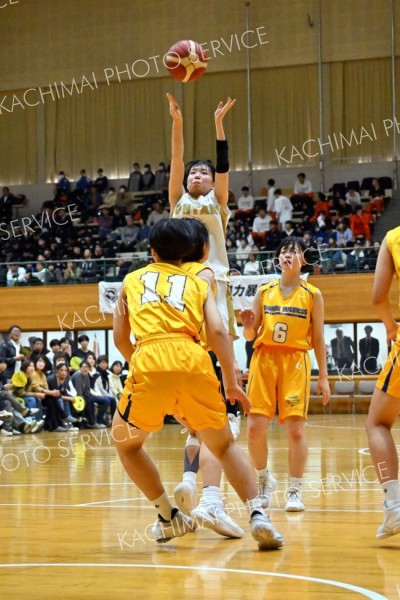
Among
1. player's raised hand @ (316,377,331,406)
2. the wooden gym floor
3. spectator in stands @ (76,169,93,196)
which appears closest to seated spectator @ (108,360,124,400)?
the wooden gym floor

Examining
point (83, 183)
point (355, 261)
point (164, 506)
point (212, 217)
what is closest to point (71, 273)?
point (83, 183)

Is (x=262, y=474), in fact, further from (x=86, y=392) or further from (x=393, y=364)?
(x=86, y=392)

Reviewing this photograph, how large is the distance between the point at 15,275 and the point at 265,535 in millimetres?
20312

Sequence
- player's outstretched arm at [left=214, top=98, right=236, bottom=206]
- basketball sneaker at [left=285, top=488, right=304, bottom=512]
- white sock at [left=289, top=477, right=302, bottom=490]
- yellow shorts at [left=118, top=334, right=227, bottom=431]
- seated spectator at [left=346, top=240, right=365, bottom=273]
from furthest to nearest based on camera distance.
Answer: seated spectator at [left=346, top=240, right=365, bottom=273] < white sock at [left=289, top=477, right=302, bottom=490] < basketball sneaker at [left=285, top=488, right=304, bottom=512] < player's outstretched arm at [left=214, top=98, right=236, bottom=206] < yellow shorts at [left=118, top=334, right=227, bottom=431]

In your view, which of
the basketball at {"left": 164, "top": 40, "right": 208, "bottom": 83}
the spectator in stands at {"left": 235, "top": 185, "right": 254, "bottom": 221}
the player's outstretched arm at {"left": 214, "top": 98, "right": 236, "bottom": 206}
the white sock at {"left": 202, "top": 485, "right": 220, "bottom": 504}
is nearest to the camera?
the white sock at {"left": 202, "top": 485, "right": 220, "bottom": 504}

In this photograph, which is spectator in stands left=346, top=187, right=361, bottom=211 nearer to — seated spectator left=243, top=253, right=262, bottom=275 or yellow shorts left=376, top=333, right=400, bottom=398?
seated spectator left=243, top=253, right=262, bottom=275

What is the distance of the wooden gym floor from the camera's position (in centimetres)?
410

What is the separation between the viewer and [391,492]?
532cm

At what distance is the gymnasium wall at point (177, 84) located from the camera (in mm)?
28547

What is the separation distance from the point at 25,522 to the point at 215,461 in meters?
1.35

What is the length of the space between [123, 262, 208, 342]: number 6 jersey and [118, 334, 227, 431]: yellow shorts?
54mm

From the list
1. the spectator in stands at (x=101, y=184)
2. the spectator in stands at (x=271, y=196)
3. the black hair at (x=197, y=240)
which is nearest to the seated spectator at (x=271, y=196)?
the spectator in stands at (x=271, y=196)

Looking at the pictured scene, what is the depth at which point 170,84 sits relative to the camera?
30594mm

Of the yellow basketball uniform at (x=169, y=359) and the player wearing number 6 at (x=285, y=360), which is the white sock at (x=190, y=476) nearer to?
the player wearing number 6 at (x=285, y=360)
